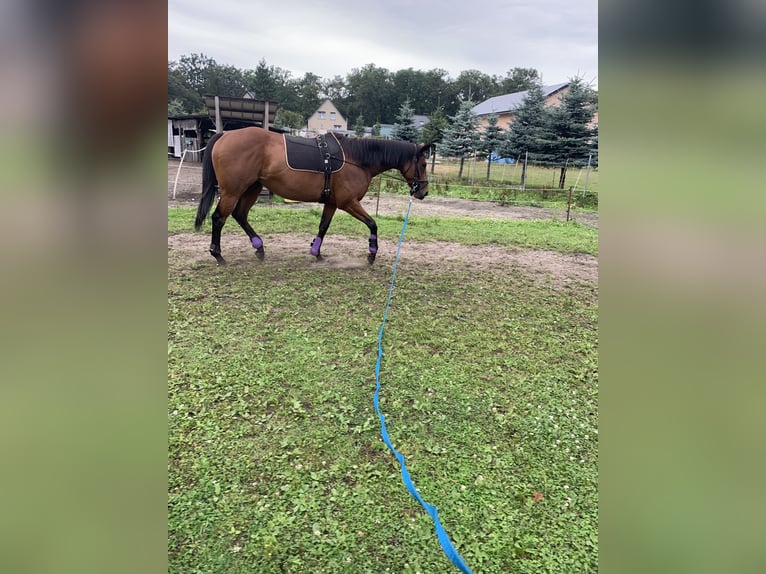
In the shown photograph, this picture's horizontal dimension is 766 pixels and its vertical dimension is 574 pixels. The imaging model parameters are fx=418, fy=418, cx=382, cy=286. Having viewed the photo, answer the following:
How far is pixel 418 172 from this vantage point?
6184mm

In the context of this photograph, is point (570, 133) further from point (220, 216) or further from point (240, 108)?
point (220, 216)

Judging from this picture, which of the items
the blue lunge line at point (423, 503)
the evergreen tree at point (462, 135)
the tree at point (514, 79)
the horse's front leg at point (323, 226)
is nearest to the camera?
the blue lunge line at point (423, 503)

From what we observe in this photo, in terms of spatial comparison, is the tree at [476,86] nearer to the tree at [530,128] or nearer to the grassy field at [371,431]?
the tree at [530,128]

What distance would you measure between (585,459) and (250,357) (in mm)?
2462

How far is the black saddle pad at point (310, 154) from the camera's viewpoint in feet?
17.9

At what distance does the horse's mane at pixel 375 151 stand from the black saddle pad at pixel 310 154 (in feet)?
0.54

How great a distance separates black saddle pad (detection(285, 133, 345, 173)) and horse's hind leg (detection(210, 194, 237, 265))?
0.89 m

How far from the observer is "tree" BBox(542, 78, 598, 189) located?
1708cm

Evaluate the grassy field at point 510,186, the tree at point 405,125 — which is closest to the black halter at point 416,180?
the grassy field at point 510,186

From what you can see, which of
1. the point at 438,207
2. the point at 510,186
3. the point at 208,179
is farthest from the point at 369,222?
the point at 510,186

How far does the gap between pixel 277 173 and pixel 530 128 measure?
17.6m

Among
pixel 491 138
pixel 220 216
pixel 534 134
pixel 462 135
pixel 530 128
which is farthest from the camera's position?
pixel 462 135

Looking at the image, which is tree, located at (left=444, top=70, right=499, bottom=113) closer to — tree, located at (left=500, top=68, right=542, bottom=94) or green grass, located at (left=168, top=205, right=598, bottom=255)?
tree, located at (left=500, top=68, right=542, bottom=94)
